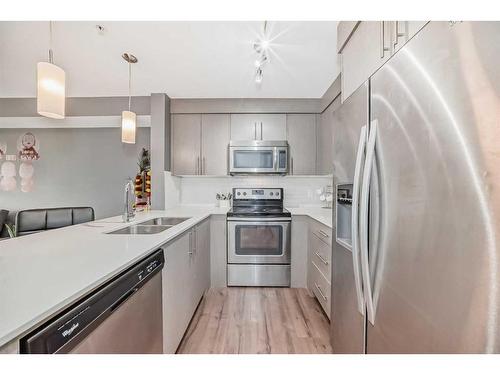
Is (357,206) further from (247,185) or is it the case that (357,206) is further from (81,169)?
(81,169)

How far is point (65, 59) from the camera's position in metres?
2.25

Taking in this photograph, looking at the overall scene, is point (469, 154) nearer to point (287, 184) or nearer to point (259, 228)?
point (259, 228)

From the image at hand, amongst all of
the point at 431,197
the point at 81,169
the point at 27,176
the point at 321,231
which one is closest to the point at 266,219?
the point at 321,231

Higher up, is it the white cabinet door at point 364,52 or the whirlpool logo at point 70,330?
the white cabinet door at point 364,52

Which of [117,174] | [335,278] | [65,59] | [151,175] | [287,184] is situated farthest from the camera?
[117,174]

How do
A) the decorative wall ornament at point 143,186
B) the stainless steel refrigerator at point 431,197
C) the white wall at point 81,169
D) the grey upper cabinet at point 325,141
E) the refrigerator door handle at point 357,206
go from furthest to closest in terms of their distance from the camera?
the white wall at point 81,169 < the decorative wall ornament at point 143,186 < the grey upper cabinet at point 325,141 < the refrigerator door handle at point 357,206 < the stainless steel refrigerator at point 431,197

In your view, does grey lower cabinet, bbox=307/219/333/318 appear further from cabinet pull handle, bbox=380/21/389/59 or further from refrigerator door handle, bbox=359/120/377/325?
cabinet pull handle, bbox=380/21/389/59

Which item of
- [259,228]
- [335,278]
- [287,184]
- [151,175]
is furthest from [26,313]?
[287,184]

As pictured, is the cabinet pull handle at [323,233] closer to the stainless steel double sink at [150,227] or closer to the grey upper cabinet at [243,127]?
the stainless steel double sink at [150,227]

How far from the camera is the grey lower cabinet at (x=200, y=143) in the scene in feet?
10.5

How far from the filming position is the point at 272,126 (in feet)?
10.5

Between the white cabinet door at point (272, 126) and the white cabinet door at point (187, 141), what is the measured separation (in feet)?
2.66

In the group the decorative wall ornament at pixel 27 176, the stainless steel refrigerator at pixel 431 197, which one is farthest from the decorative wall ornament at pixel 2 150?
the stainless steel refrigerator at pixel 431 197

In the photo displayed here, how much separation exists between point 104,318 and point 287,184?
9.69ft
